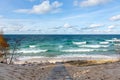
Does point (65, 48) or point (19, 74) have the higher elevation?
point (19, 74)

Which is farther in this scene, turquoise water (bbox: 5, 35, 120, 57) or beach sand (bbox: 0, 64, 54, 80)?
turquoise water (bbox: 5, 35, 120, 57)

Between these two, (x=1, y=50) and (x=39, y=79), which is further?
(x=1, y=50)

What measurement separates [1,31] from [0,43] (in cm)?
165

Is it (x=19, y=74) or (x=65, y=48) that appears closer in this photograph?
(x=19, y=74)

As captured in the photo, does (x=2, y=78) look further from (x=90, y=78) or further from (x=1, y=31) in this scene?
(x=1, y=31)

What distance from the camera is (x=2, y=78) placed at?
34.7 ft

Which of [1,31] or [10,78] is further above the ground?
[1,31]

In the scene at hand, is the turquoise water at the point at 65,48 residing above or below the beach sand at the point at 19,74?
below

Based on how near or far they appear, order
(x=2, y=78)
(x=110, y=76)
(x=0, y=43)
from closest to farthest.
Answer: (x=2, y=78), (x=110, y=76), (x=0, y=43)

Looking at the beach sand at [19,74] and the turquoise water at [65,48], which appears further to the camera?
the turquoise water at [65,48]

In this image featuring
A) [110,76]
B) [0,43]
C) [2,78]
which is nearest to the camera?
[2,78]

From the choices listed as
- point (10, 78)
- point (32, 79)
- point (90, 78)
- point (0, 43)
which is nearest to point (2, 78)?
point (10, 78)

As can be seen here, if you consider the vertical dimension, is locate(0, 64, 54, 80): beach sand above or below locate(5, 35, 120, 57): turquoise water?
above

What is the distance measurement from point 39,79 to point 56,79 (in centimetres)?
90
